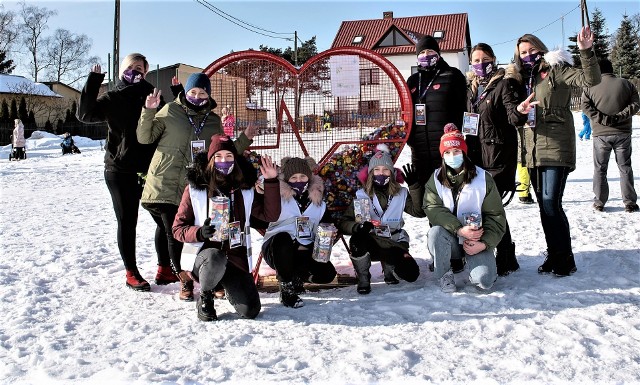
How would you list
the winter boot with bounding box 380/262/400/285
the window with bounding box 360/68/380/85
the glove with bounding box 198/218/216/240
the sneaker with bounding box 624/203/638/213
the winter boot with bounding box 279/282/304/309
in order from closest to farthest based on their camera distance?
the glove with bounding box 198/218/216/240, the winter boot with bounding box 279/282/304/309, the winter boot with bounding box 380/262/400/285, the window with bounding box 360/68/380/85, the sneaker with bounding box 624/203/638/213

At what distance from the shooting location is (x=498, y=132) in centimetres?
460

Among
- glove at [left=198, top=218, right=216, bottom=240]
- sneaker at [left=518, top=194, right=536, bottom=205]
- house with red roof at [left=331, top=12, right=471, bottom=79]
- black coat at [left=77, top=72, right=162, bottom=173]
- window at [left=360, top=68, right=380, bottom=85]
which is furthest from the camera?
house with red roof at [left=331, top=12, right=471, bottom=79]

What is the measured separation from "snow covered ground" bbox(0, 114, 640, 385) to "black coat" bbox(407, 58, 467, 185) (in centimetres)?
102

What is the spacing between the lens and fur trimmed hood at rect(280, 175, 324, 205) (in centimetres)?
427

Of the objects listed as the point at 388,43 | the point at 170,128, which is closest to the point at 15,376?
the point at 170,128

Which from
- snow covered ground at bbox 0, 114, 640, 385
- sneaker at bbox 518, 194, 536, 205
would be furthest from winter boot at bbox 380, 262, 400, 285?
sneaker at bbox 518, 194, 536, 205

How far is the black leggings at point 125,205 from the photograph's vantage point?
4.51 metres

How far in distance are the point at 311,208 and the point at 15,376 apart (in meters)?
2.26

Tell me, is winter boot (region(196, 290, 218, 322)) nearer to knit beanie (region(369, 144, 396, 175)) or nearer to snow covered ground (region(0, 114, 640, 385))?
snow covered ground (region(0, 114, 640, 385))

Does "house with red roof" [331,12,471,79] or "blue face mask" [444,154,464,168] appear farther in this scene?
"house with red roof" [331,12,471,79]

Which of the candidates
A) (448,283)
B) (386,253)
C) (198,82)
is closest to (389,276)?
(386,253)

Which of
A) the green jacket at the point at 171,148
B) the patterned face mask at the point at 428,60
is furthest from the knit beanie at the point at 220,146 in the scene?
the patterned face mask at the point at 428,60

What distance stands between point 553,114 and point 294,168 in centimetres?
207

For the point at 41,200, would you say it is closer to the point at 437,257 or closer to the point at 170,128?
the point at 170,128
